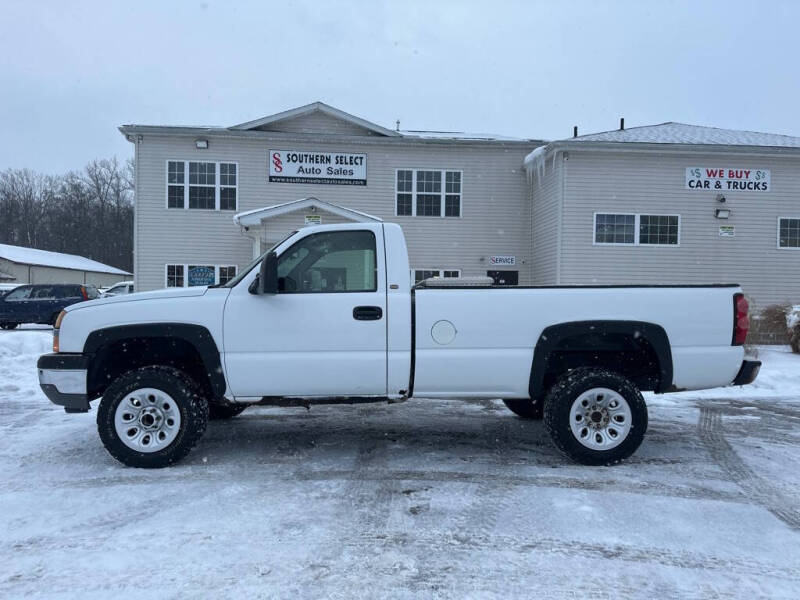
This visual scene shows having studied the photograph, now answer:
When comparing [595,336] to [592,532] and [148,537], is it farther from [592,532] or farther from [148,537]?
[148,537]

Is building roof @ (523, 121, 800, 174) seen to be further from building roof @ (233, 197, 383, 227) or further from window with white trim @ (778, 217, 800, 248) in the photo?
building roof @ (233, 197, 383, 227)

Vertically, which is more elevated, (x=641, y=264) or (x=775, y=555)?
(x=641, y=264)

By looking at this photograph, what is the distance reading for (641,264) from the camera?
688 inches

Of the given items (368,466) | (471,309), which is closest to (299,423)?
(368,466)

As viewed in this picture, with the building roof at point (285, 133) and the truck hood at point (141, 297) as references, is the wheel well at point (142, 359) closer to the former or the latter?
the truck hood at point (141, 297)

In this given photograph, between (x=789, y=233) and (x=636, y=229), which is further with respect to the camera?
(x=789, y=233)

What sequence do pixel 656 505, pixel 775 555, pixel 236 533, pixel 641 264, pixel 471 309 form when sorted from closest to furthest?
pixel 775 555
pixel 236 533
pixel 656 505
pixel 471 309
pixel 641 264

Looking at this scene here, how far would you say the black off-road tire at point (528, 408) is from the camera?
22.7ft

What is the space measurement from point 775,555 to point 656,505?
2.76ft

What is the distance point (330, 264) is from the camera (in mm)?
5113

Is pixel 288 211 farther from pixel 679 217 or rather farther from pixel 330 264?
pixel 330 264

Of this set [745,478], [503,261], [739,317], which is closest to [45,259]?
[503,261]

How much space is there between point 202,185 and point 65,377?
1441 cm

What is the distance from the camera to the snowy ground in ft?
10.3
